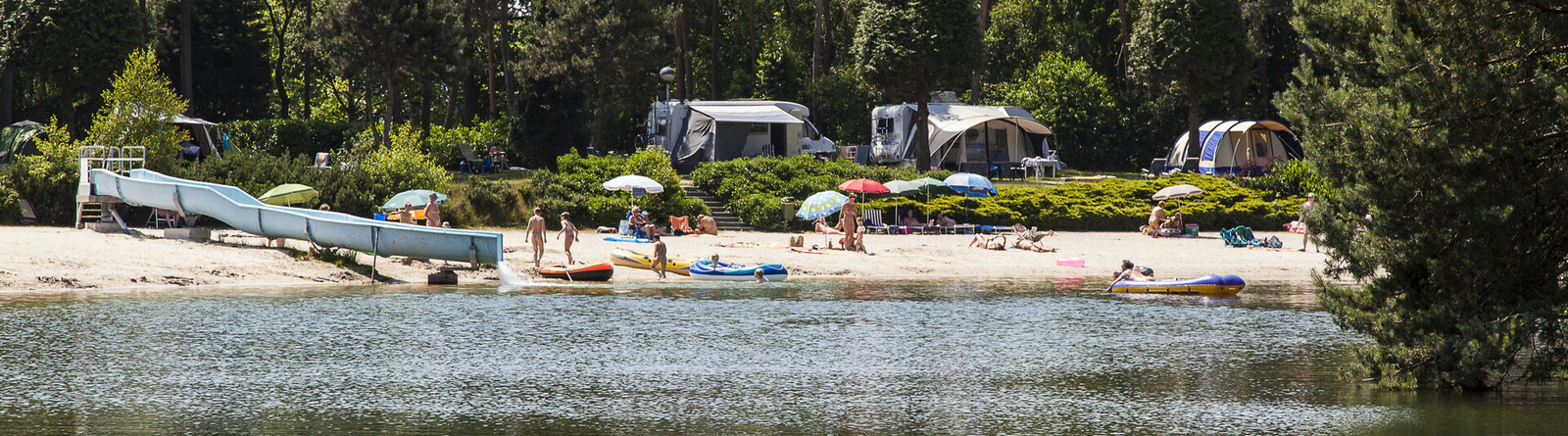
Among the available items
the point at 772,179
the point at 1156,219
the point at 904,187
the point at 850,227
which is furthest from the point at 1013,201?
the point at 850,227

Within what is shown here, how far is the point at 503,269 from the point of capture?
25938 millimetres

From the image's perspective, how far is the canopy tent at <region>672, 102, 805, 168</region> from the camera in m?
43.3

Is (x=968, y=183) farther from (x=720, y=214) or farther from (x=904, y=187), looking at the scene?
(x=720, y=214)

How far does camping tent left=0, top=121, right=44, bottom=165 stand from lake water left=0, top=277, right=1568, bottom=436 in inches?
731

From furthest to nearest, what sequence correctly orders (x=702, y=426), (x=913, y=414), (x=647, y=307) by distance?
(x=647, y=307) → (x=913, y=414) → (x=702, y=426)

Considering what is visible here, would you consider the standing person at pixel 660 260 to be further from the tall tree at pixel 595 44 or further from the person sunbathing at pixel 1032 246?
the tall tree at pixel 595 44

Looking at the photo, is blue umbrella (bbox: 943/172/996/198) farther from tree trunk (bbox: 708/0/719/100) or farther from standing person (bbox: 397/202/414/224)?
tree trunk (bbox: 708/0/719/100)

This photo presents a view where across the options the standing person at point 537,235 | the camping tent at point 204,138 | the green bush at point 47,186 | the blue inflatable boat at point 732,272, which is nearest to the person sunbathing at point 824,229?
the blue inflatable boat at point 732,272

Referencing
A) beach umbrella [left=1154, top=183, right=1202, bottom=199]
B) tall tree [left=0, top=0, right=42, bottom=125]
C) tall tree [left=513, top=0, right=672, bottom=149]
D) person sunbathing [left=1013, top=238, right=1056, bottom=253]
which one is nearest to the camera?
person sunbathing [left=1013, top=238, right=1056, bottom=253]

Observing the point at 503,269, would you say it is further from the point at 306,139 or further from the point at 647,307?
the point at 306,139

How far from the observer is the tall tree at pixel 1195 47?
45.3 metres

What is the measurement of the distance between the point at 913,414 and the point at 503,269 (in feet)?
44.4

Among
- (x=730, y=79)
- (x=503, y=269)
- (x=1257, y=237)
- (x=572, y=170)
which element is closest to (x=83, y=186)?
(x=503, y=269)

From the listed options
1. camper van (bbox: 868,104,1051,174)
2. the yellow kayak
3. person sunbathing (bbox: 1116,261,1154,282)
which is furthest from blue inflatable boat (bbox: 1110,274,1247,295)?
camper van (bbox: 868,104,1051,174)
